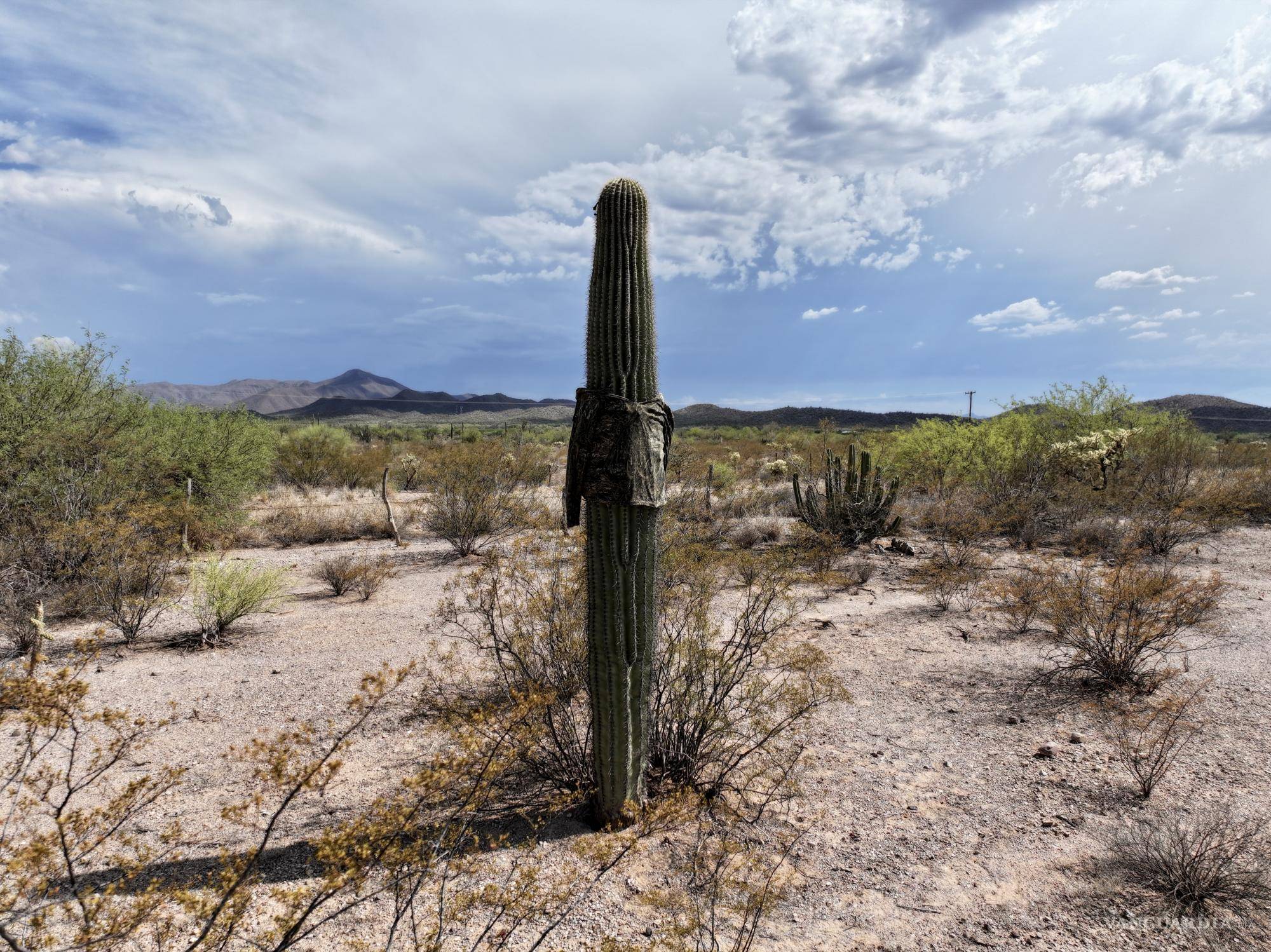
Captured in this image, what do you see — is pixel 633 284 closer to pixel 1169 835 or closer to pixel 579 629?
pixel 579 629

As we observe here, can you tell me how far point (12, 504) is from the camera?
8.66 metres

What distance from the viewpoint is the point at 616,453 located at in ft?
12.1

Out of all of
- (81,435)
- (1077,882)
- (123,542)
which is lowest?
(1077,882)

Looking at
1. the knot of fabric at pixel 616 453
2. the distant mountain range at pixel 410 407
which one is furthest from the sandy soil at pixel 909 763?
the distant mountain range at pixel 410 407

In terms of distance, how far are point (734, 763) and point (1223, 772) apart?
3.46 meters

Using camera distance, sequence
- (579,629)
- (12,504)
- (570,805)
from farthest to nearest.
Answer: (12,504)
(579,629)
(570,805)

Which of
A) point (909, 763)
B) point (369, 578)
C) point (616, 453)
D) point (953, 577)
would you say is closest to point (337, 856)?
point (616, 453)

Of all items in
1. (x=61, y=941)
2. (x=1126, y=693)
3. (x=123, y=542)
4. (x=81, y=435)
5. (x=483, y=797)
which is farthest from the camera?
(x=81, y=435)

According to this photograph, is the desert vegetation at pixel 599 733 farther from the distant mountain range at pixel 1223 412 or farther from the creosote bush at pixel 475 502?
the distant mountain range at pixel 1223 412

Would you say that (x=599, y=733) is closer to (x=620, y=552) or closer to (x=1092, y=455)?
(x=620, y=552)

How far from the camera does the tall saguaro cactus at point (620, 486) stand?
372 centimetres

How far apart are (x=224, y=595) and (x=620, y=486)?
20.5 ft

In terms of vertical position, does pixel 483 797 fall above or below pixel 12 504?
below

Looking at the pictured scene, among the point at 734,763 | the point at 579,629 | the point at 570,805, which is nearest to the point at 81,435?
→ the point at 579,629
